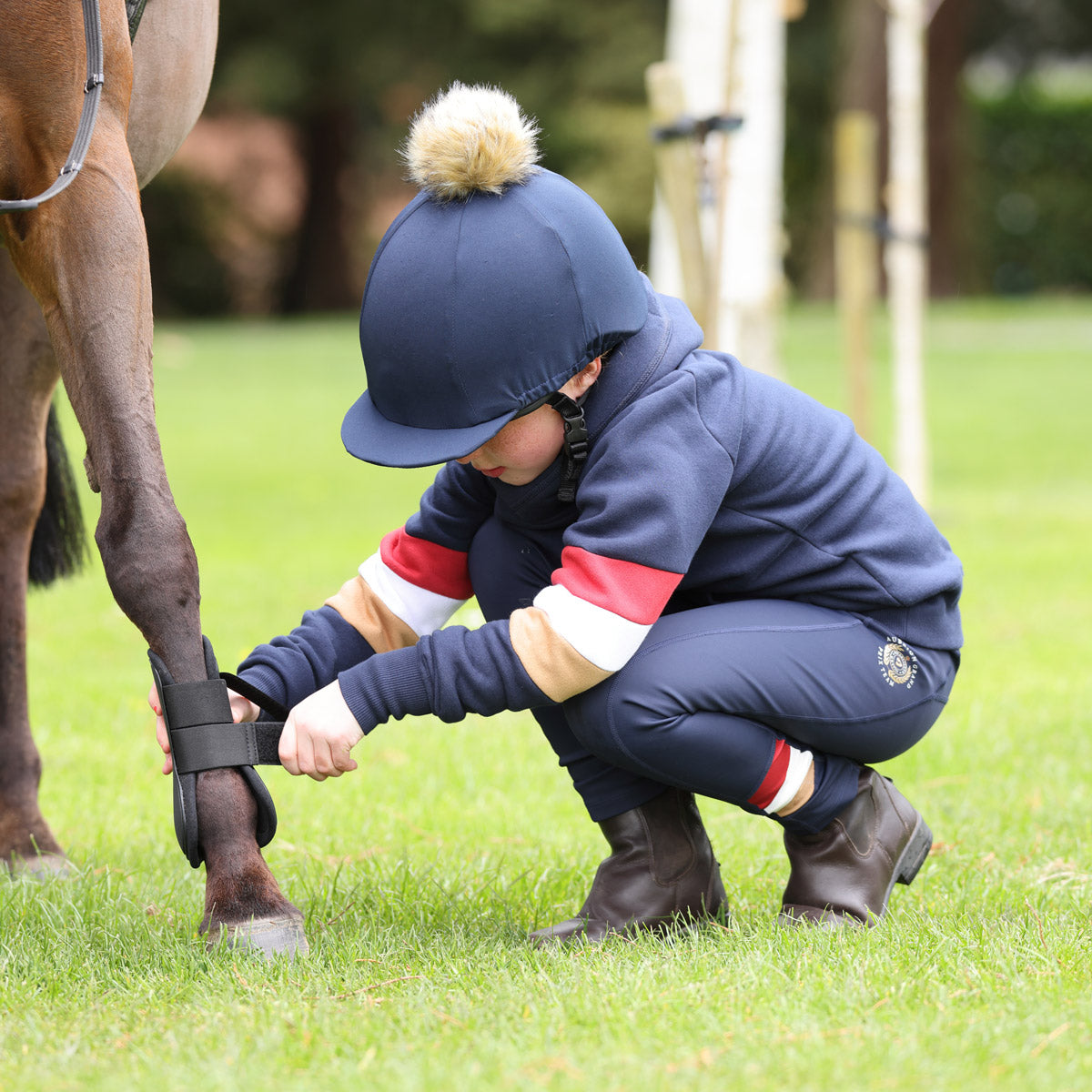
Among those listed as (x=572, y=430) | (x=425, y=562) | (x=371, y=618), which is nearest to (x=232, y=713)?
(x=371, y=618)

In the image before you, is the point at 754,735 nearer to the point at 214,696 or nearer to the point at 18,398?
the point at 214,696

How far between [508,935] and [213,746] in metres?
0.59

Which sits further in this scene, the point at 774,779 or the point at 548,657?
the point at 774,779

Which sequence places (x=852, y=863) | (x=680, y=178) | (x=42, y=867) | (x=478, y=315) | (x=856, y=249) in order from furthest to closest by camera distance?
(x=856, y=249)
(x=680, y=178)
(x=42, y=867)
(x=852, y=863)
(x=478, y=315)

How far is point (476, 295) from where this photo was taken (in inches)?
88.7

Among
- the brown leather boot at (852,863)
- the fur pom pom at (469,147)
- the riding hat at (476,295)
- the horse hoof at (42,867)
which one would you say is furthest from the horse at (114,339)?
the brown leather boot at (852,863)

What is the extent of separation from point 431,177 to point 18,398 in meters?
1.16

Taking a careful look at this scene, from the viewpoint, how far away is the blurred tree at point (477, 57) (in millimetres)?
25609

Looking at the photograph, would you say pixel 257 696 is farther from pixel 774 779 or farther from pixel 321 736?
pixel 774 779

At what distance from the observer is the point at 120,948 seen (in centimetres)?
241

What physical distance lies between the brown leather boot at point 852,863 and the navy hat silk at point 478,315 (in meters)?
0.90

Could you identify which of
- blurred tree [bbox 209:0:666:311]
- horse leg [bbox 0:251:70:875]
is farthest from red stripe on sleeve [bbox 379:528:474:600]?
blurred tree [bbox 209:0:666:311]

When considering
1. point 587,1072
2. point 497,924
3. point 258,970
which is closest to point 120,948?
point 258,970

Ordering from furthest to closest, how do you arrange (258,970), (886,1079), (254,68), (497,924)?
1. (254,68)
2. (497,924)
3. (258,970)
4. (886,1079)
